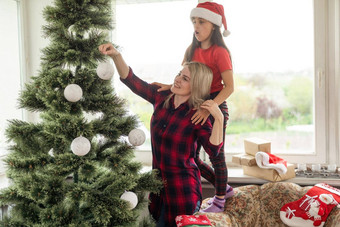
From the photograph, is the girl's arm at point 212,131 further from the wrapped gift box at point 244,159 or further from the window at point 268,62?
the window at point 268,62

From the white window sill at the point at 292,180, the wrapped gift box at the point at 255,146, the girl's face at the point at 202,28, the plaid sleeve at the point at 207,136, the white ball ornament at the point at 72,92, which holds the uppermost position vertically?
the girl's face at the point at 202,28

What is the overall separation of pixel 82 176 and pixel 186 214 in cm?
70

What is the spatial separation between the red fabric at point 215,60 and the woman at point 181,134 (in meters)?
0.08

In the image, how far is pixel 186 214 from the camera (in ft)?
6.56

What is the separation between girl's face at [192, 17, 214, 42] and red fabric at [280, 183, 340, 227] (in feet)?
3.48

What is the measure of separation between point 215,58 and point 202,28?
0.17 metres

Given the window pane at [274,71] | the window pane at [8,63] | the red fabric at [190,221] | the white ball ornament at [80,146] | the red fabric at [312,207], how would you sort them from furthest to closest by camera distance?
the window pane at [274,71] < the window pane at [8,63] < the red fabric at [312,207] < the red fabric at [190,221] < the white ball ornament at [80,146]

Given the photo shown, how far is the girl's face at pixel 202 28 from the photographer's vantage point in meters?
2.00

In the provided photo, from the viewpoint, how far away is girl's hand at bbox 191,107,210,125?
6.23 feet

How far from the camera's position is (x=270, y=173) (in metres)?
2.41

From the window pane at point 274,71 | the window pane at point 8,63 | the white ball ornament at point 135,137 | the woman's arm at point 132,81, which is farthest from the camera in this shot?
the window pane at point 274,71

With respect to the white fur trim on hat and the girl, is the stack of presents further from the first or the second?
the white fur trim on hat

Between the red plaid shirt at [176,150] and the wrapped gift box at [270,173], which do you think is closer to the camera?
the red plaid shirt at [176,150]

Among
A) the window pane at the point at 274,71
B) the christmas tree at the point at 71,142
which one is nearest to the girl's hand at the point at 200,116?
the christmas tree at the point at 71,142
